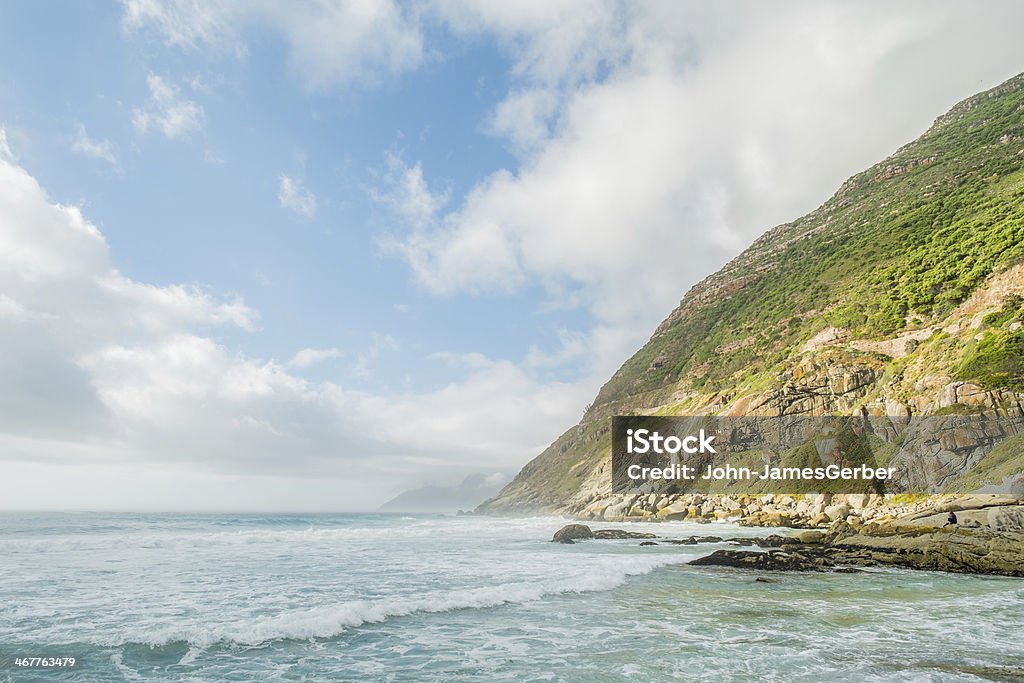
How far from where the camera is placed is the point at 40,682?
10297 mm

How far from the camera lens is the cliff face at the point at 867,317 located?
5103cm

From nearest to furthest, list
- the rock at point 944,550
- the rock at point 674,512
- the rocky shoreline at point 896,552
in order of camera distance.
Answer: the rock at point 944,550, the rocky shoreline at point 896,552, the rock at point 674,512

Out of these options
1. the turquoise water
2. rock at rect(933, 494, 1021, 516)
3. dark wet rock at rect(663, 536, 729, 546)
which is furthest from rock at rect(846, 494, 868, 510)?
the turquoise water

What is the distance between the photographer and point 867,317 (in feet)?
226

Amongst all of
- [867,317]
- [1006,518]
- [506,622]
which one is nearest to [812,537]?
[1006,518]

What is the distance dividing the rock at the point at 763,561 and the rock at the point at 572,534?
14891 millimetres

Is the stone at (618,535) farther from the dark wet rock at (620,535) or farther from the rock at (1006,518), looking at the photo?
the rock at (1006,518)

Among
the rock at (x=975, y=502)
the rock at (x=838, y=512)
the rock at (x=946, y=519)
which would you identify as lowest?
the rock at (x=838, y=512)

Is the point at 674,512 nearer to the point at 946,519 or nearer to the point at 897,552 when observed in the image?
the point at 946,519

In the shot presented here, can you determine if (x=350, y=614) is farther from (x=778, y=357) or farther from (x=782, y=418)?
(x=778, y=357)

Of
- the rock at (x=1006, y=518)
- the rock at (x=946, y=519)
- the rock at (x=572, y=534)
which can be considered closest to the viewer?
the rock at (x=1006, y=518)

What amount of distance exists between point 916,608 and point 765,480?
4971cm

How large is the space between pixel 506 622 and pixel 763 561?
15.7 metres

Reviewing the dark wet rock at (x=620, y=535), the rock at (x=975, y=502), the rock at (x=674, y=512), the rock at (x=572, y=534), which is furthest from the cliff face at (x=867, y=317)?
the rock at (x=572, y=534)
